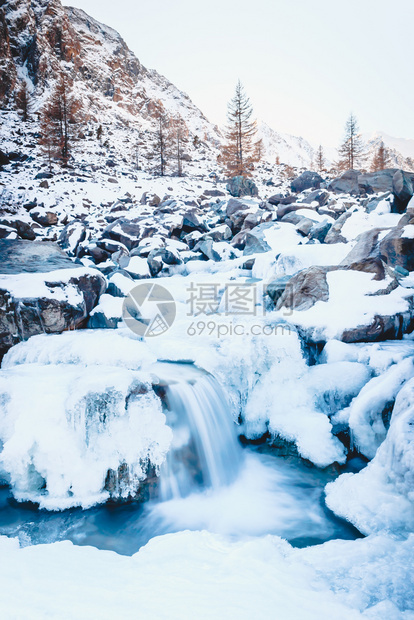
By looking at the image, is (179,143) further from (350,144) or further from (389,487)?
(389,487)

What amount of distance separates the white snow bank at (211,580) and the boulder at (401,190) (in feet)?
32.6

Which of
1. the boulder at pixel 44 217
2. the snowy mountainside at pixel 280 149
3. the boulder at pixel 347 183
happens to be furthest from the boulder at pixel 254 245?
the snowy mountainside at pixel 280 149

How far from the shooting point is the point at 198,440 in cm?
480

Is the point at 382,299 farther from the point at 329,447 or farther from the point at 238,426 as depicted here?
the point at 238,426

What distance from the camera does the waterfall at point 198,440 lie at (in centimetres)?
445

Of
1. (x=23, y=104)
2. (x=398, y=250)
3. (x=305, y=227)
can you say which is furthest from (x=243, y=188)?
(x=23, y=104)

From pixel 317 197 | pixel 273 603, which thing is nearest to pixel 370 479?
pixel 273 603

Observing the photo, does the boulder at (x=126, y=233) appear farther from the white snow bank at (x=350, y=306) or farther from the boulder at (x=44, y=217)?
the white snow bank at (x=350, y=306)

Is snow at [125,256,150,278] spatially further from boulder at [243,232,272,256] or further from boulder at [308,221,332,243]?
boulder at [308,221,332,243]

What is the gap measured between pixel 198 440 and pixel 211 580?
2206mm

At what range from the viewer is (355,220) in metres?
10.8

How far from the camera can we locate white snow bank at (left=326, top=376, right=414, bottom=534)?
10.9 feet

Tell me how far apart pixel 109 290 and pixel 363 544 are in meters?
7.57

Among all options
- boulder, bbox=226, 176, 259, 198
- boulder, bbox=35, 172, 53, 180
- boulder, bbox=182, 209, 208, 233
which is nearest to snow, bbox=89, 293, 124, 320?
boulder, bbox=182, 209, 208, 233
